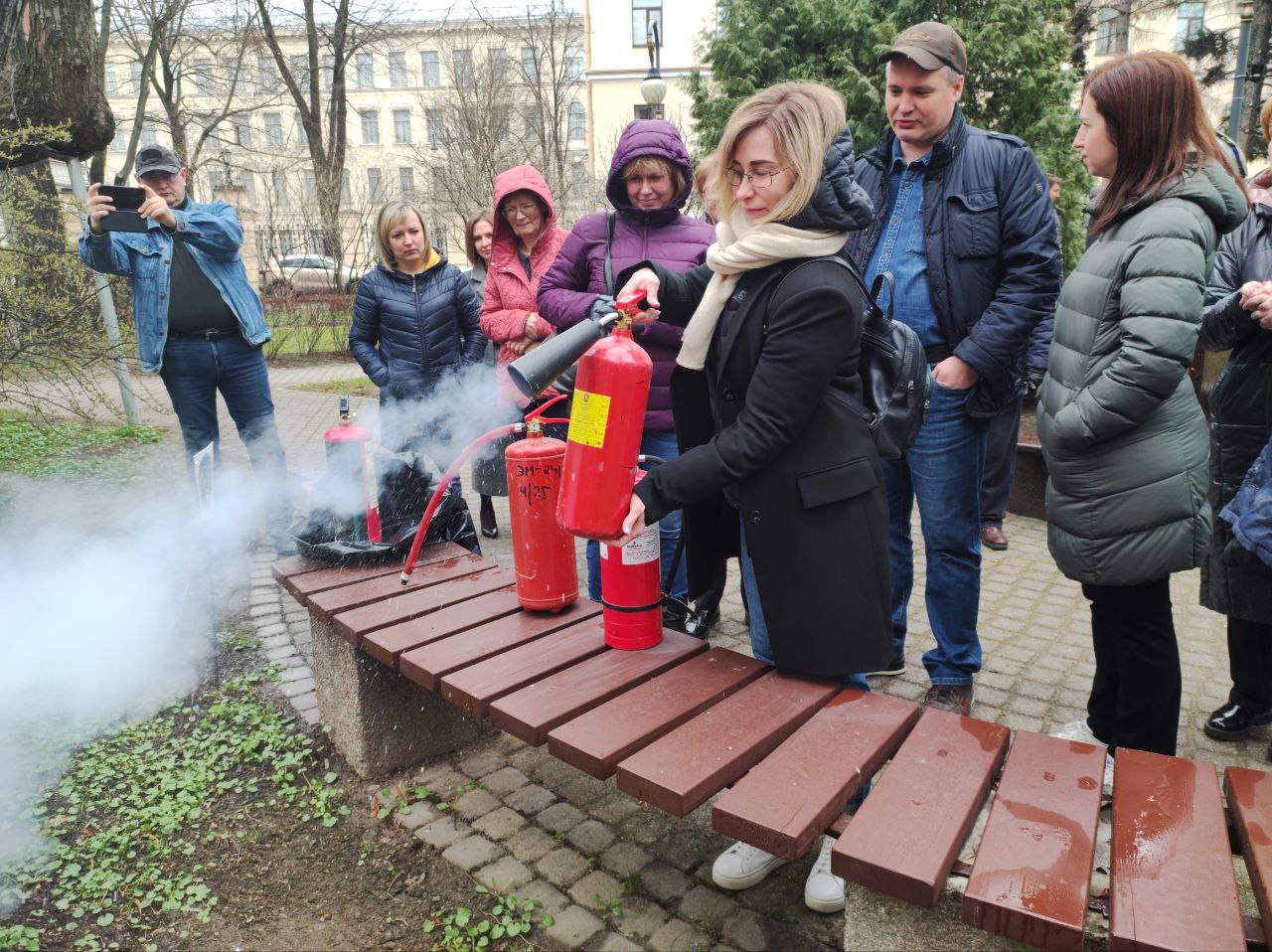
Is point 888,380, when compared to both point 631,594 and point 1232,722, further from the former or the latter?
point 1232,722

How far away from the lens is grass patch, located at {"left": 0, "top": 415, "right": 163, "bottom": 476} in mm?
7270

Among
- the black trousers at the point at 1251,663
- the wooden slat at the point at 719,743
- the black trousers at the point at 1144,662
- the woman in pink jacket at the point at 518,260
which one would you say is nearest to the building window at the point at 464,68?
the woman in pink jacket at the point at 518,260

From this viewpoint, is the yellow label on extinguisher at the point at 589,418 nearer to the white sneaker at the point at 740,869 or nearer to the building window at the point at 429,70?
the white sneaker at the point at 740,869

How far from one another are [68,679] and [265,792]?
1317 mm

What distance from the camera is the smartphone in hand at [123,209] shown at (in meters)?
4.55

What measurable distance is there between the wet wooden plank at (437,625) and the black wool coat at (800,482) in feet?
2.88

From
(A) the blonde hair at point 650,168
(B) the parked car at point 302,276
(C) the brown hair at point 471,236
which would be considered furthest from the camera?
(B) the parked car at point 302,276

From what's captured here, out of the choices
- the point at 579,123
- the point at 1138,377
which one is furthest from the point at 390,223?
the point at 579,123

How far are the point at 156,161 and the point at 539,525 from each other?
3675mm

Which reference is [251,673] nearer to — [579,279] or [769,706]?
[579,279]

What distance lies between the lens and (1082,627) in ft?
14.1

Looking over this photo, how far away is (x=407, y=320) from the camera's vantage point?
16.4 feet

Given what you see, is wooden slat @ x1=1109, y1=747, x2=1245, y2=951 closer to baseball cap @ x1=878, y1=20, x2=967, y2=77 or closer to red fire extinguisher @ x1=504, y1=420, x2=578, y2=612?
red fire extinguisher @ x1=504, y1=420, x2=578, y2=612

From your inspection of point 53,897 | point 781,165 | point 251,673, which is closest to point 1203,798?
point 781,165
